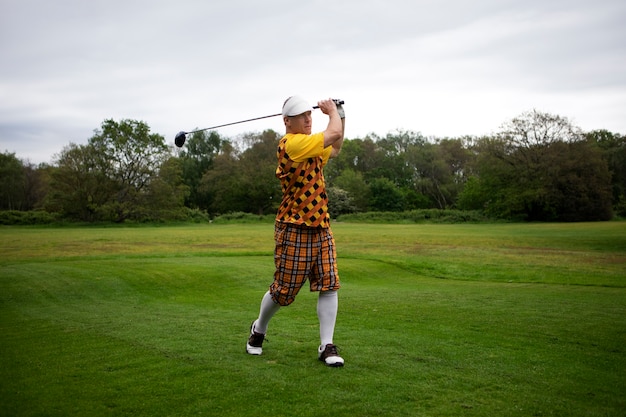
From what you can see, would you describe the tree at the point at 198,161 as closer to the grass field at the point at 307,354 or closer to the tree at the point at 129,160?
the tree at the point at 129,160

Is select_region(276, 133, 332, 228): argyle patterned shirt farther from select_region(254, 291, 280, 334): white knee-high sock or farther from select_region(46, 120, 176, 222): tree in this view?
select_region(46, 120, 176, 222): tree

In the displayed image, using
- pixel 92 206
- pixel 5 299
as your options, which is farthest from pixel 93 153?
pixel 5 299

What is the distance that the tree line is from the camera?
2296 inches

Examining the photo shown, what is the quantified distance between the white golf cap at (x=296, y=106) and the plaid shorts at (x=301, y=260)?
3.71 feet

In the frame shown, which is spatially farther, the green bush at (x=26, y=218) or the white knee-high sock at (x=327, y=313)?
the green bush at (x=26, y=218)

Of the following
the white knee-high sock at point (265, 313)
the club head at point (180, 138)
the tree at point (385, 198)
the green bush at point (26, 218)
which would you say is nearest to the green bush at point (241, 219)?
the green bush at point (26, 218)

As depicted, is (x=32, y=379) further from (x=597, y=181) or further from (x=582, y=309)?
(x=597, y=181)

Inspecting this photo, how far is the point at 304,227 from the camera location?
508cm

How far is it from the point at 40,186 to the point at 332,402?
91.6m

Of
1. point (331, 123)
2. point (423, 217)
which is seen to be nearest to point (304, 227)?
point (331, 123)

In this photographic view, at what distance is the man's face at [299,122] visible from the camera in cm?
530

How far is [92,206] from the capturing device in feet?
187

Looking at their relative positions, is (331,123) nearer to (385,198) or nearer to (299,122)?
(299,122)

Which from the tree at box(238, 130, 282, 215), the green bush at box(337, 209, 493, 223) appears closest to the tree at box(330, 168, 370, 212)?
the tree at box(238, 130, 282, 215)
